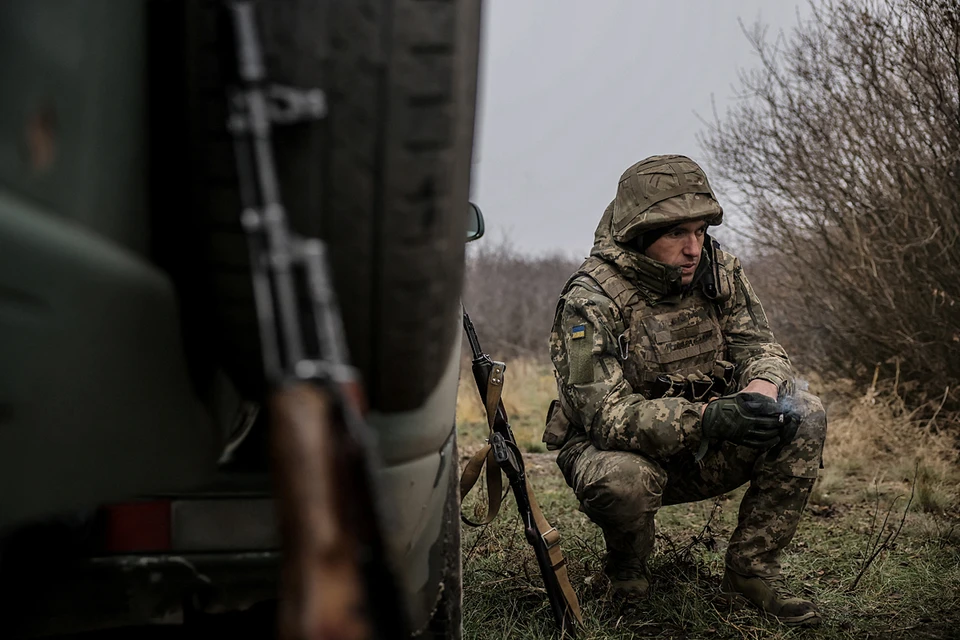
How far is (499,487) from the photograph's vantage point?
9.70ft

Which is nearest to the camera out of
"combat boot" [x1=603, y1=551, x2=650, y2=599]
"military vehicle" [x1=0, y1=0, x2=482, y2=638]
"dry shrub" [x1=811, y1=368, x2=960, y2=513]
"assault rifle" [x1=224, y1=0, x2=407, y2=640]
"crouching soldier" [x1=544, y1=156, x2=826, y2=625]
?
"assault rifle" [x1=224, y1=0, x2=407, y2=640]

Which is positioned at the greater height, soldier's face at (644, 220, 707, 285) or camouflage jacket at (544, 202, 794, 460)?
soldier's face at (644, 220, 707, 285)

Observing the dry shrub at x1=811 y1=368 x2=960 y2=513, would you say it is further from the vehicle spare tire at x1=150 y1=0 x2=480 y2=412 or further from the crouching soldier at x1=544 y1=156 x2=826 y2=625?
the vehicle spare tire at x1=150 y1=0 x2=480 y2=412

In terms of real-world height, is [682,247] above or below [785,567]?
above

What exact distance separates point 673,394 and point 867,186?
4.15 metres

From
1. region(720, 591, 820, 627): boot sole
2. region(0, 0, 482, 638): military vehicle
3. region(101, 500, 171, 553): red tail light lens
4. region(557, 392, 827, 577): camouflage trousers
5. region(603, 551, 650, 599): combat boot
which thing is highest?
region(0, 0, 482, 638): military vehicle

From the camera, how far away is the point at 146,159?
4.02 feet

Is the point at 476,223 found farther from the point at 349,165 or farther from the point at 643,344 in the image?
the point at 349,165

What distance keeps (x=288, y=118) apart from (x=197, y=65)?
168 millimetres

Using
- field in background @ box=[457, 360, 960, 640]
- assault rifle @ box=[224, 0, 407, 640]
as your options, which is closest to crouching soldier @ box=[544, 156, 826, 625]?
field in background @ box=[457, 360, 960, 640]

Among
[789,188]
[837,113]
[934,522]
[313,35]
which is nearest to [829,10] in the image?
[837,113]

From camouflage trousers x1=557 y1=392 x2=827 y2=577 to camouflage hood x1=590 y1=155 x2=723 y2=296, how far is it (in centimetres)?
60

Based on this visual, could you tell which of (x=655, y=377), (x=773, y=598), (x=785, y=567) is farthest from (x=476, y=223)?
(x=785, y=567)

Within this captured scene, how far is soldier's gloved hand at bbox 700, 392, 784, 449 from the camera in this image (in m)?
2.79
